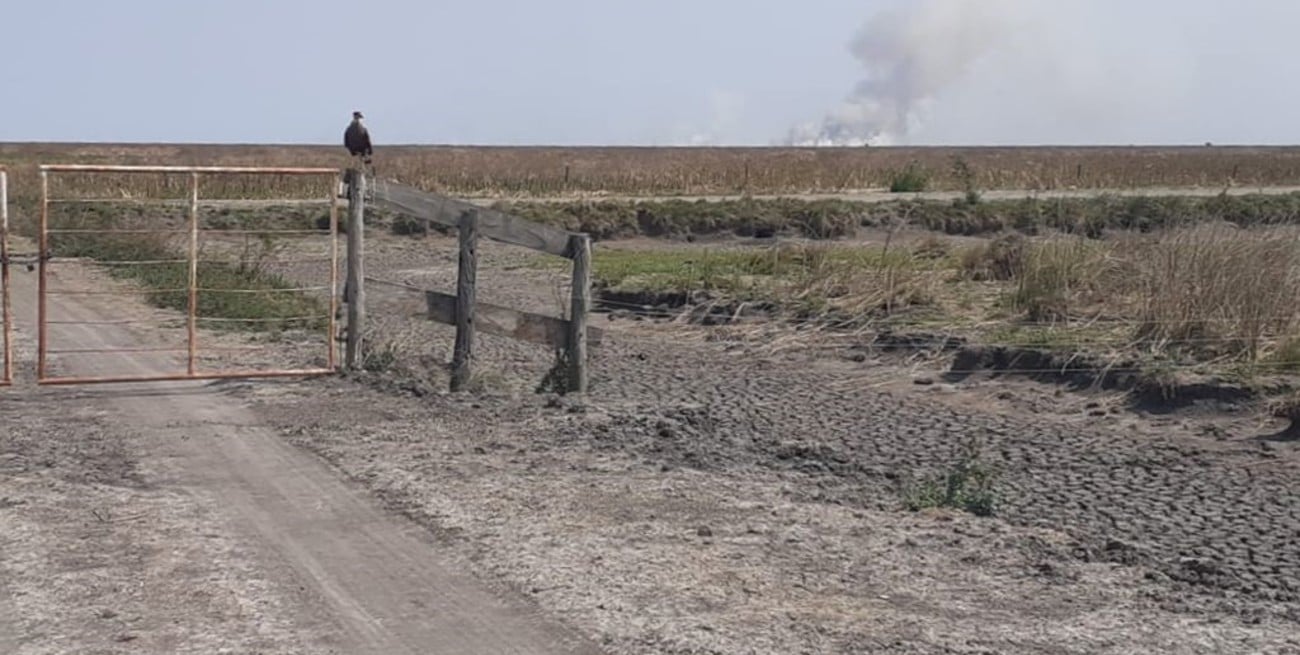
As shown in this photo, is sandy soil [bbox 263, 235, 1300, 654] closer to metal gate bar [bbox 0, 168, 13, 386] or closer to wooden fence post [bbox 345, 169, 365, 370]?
wooden fence post [bbox 345, 169, 365, 370]

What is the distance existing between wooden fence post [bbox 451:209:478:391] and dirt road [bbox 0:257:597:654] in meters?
1.86

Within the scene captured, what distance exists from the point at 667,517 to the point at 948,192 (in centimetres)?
3894

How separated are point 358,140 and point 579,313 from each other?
5.10m

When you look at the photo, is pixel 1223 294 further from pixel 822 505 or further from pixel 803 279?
pixel 822 505

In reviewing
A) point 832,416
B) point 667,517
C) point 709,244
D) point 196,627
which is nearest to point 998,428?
point 832,416

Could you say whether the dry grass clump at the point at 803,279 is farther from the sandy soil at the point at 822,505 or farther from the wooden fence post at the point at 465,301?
the wooden fence post at the point at 465,301

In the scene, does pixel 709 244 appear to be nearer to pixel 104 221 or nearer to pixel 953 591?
pixel 104 221

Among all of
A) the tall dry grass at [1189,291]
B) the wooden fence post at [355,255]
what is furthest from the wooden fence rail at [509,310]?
the tall dry grass at [1189,291]

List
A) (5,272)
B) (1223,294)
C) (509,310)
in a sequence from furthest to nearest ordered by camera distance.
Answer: (1223,294)
(509,310)
(5,272)

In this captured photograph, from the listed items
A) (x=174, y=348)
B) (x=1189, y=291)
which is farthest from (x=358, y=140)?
(x=1189, y=291)

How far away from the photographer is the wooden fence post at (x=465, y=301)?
A: 1330 cm

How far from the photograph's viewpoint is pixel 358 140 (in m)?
17.5

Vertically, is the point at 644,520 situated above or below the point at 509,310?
below

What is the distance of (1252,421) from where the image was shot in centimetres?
1257
